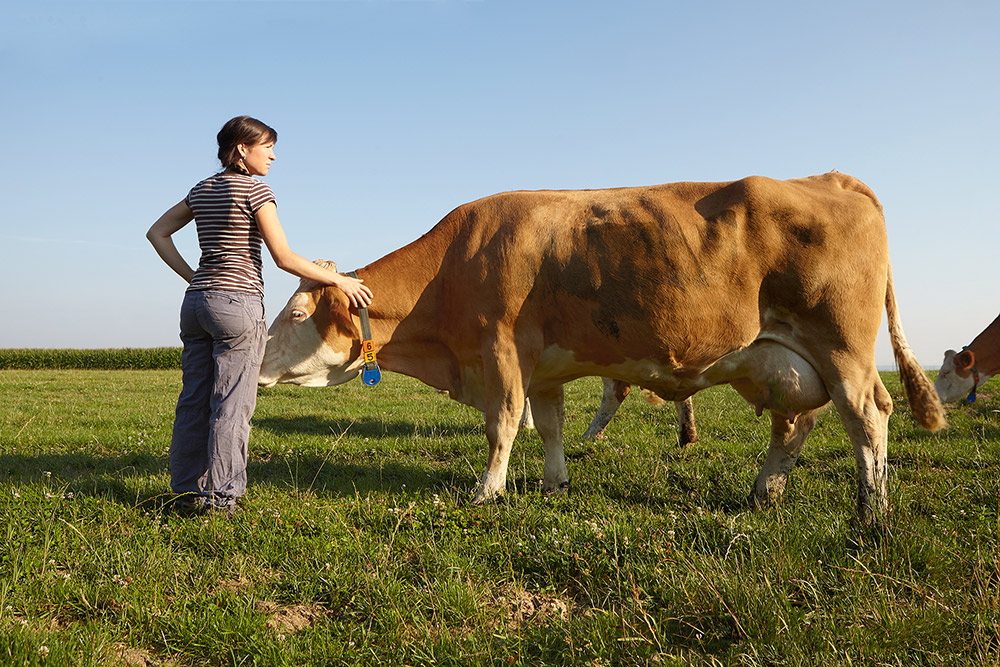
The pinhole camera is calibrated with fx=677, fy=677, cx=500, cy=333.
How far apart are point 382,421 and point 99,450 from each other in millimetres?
3927

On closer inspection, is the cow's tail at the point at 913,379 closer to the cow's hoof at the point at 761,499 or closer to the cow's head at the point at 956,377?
the cow's hoof at the point at 761,499

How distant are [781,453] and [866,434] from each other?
76 cm

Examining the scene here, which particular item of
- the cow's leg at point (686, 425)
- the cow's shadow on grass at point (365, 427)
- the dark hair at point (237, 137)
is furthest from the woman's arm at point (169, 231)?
the cow's leg at point (686, 425)

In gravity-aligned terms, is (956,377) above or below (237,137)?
below

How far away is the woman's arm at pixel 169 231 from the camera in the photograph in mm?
5059

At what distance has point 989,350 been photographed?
10922mm

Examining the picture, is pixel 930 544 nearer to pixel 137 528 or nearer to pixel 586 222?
pixel 586 222

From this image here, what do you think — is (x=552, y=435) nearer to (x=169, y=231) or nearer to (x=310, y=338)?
(x=310, y=338)

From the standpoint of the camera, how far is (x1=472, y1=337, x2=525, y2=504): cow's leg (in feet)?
16.6

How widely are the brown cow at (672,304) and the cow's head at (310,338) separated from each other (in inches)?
0.7

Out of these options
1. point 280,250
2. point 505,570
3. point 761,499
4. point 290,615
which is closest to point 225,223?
point 280,250

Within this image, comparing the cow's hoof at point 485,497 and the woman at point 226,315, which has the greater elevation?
the woman at point 226,315

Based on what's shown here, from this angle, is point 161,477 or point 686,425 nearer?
point 161,477

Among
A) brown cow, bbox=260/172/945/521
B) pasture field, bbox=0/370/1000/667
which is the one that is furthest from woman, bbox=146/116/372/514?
brown cow, bbox=260/172/945/521
